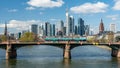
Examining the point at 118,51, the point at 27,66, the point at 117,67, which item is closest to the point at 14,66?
the point at 27,66

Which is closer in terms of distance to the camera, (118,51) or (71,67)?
(71,67)

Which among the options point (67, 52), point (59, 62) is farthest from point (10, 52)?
point (59, 62)

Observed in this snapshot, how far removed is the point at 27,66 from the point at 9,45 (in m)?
24.6

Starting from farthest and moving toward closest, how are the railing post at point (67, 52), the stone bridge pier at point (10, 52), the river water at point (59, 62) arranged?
the railing post at point (67, 52) < the stone bridge pier at point (10, 52) < the river water at point (59, 62)

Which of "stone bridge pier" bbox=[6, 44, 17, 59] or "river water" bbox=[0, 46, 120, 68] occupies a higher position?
"stone bridge pier" bbox=[6, 44, 17, 59]

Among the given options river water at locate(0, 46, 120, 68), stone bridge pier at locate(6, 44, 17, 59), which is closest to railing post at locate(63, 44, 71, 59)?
river water at locate(0, 46, 120, 68)

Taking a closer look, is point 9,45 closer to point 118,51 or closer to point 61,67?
point 61,67

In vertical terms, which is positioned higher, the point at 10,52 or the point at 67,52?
the point at 10,52

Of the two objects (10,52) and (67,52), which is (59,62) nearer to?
(67,52)

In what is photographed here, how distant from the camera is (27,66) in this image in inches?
3297

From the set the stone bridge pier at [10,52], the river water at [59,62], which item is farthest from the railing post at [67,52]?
the stone bridge pier at [10,52]

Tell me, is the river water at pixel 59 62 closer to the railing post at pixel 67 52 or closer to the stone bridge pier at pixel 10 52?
the railing post at pixel 67 52

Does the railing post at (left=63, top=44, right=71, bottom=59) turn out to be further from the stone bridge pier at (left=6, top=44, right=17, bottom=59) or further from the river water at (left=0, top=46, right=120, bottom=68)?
the stone bridge pier at (left=6, top=44, right=17, bottom=59)

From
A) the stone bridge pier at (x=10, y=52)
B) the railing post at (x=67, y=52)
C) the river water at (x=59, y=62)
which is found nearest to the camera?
the river water at (x=59, y=62)
